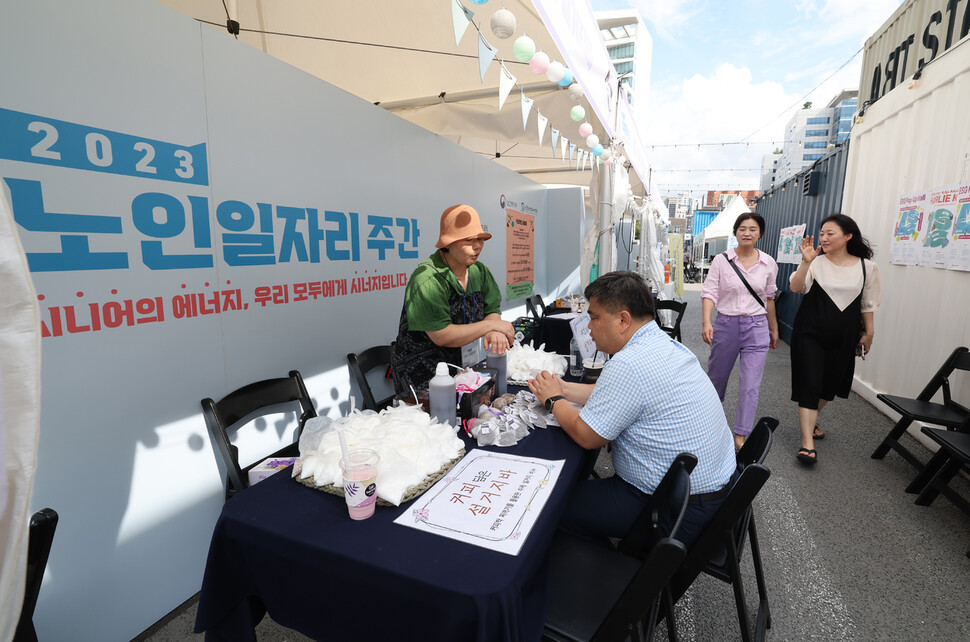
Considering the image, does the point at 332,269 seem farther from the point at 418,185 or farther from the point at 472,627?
the point at 472,627

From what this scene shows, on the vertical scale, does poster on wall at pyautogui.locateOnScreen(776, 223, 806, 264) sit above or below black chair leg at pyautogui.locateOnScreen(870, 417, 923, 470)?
above

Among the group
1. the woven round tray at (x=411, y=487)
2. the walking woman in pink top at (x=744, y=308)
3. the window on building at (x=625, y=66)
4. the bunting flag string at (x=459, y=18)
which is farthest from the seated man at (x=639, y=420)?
the window on building at (x=625, y=66)

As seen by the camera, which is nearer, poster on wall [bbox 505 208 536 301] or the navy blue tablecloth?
the navy blue tablecloth

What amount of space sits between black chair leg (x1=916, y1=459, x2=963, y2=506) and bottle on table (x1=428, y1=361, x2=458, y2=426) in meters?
2.92

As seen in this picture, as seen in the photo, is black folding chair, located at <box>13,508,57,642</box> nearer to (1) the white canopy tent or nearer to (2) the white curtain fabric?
(2) the white curtain fabric

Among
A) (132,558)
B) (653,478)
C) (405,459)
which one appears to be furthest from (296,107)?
(653,478)

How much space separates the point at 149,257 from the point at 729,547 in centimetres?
235

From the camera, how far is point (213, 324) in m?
1.99

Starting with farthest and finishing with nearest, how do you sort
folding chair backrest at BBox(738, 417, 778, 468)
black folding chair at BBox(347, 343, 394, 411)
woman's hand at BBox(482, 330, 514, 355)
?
black folding chair at BBox(347, 343, 394, 411), woman's hand at BBox(482, 330, 514, 355), folding chair backrest at BBox(738, 417, 778, 468)

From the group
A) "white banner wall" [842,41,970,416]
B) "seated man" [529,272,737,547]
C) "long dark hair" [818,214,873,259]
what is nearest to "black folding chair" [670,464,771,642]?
"seated man" [529,272,737,547]

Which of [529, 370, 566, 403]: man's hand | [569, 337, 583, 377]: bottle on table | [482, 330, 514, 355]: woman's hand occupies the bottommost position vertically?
[569, 337, 583, 377]: bottle on table

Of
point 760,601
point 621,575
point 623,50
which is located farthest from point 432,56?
point 623,50

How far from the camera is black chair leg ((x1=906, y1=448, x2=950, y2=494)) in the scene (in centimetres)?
269

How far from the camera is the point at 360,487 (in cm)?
111
